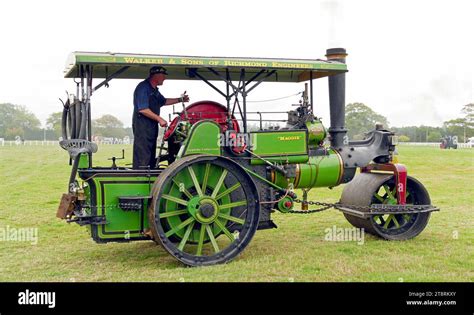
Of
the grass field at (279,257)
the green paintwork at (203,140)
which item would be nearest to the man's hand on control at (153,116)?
the green paintwork at (203,140)

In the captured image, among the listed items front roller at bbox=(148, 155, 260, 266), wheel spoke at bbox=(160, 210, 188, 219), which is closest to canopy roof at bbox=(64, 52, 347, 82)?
front roller at bbox=(148, 155, 260, 266)

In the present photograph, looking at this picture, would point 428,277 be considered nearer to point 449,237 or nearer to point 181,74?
point 449,237

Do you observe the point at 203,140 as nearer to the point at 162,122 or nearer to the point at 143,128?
the point at 162,122

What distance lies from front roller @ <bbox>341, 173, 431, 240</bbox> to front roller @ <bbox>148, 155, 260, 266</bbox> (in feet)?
6.62

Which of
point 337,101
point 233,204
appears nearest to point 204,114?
point 233,204

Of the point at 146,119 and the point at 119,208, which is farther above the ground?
the point at 146,119

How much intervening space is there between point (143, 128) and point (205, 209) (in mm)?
1355

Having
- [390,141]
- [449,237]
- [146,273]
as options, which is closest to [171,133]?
[146,273]

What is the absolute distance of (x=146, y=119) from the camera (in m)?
6.52

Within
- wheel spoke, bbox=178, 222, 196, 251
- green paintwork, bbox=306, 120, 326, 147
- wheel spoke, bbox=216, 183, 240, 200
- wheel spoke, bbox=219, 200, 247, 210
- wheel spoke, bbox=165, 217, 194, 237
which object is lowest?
wheel spoke, bbox=178, 222, 196, 251

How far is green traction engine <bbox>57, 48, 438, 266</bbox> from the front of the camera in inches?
233

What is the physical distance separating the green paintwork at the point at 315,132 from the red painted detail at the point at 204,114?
1.12 m

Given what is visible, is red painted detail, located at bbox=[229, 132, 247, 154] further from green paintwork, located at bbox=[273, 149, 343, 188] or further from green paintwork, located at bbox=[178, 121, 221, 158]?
green paintwork, located at bbox=[273, 149, 343, 188]

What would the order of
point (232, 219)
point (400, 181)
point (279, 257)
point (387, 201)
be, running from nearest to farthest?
point (232, 219) → point (279, 257) → point (400, 181) → point (387, 201)
